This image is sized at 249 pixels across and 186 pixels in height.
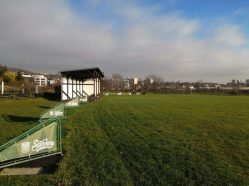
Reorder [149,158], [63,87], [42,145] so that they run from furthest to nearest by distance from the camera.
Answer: [63,87] → [149,158] → [42,145]

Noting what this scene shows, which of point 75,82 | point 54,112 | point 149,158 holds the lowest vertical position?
point 149,158

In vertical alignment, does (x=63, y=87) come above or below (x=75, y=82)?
below

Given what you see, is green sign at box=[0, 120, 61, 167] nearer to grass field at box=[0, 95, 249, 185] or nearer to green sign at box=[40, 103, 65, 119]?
grass field at box=[0, 95, 249, 185]

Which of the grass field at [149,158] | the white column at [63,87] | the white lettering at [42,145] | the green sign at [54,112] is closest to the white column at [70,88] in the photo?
the white column at [63,87]

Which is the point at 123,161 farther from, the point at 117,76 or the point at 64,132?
the point at 117,76

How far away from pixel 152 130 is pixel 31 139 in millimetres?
6632

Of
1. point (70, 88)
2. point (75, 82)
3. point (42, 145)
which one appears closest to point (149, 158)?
point (42, 145)

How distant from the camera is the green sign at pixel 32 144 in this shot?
6453 mm

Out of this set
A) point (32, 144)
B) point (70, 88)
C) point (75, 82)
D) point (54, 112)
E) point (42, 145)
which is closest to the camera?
point (32, 144)

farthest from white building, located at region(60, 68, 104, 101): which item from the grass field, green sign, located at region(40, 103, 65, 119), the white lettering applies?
the white lettering

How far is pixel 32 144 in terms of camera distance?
6746 mm

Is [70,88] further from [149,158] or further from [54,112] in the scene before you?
[149,158]

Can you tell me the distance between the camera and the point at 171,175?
6.11 meters

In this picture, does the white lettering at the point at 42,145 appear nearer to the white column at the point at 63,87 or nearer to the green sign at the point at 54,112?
the green sign at the point at 54,112
